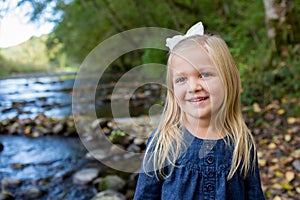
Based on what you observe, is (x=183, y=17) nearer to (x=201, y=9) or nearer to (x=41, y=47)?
(x=201, y=9)

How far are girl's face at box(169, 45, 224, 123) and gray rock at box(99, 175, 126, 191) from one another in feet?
6.48

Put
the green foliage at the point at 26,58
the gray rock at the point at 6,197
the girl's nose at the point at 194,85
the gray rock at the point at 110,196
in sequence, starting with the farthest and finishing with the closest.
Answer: the green foliage at the point at 26,58, the gray rock at the point at 6,197, the gray rock at the point at 110,196, the girl's nose at the point at 194,85

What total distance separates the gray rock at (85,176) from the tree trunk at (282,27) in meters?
2.68

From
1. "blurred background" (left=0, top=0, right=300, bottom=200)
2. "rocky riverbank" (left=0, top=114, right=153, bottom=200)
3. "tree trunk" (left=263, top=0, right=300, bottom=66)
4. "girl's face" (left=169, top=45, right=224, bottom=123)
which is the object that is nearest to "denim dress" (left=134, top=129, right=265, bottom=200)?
"girl's face" (left=169, top=45, right=224, bottom=123)

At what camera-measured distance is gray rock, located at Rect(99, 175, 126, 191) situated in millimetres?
2846

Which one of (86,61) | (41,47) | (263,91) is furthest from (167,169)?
(41,47)

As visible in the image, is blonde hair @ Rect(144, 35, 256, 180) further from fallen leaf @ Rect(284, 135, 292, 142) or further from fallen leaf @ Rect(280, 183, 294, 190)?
fallen leaf @ Rect(284, 135, 292, 142)

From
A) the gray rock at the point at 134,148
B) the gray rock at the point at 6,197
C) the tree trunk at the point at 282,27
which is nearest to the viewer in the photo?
the gray rock at the point at 6,197

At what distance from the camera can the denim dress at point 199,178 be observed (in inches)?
42.2

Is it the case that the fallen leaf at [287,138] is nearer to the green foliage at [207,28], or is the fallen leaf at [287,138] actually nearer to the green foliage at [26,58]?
the green foliage at [207,28]

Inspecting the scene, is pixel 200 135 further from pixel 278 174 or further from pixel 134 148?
pixel 134 148

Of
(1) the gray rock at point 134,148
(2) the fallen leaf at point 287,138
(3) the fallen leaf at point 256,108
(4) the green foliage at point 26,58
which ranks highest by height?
(4) the green foliage at point 26,58

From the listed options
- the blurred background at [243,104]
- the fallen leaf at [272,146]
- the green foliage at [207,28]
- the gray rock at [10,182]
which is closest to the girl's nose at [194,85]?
the green foliage at [207,28]

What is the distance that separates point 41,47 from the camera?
1878 cm
